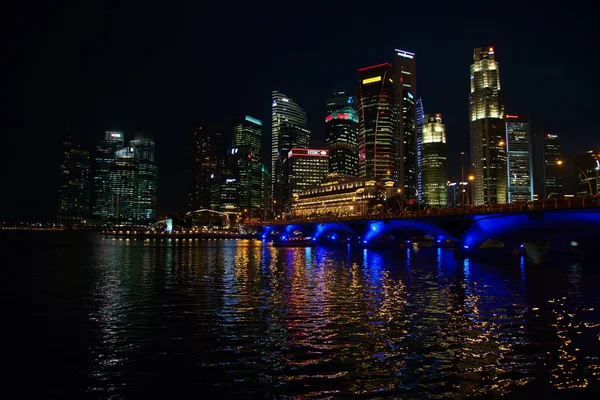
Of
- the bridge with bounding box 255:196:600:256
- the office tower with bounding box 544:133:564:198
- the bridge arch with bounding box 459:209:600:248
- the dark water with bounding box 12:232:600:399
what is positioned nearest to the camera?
the dark water with bounding box 12:232:600:399

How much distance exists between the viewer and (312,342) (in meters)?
17.5

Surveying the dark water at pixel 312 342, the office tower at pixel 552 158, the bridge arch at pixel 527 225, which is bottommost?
the dark water at pixel 312 342

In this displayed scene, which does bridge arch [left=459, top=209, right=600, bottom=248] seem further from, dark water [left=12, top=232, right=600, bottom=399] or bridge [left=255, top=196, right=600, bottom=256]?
dark water [left=12, top=232, right=600, bottom=399]

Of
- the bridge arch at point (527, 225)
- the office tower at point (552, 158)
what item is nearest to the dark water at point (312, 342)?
the bridge arch at point (527, 225)

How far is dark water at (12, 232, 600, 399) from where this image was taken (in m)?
12.7

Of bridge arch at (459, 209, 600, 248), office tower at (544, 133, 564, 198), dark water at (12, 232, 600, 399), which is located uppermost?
office tower at (544, 133, 564, 198)

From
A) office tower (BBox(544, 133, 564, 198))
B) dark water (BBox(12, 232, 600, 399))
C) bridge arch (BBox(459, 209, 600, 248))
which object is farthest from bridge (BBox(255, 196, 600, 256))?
office tower (BBox(544, 133, 564, 198))

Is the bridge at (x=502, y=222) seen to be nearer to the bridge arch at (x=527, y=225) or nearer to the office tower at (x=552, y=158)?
the bridge arch at (x=527, y=225)

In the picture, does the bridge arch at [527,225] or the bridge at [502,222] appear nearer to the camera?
the bridge at [502,222]

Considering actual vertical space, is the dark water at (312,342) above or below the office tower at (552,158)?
below

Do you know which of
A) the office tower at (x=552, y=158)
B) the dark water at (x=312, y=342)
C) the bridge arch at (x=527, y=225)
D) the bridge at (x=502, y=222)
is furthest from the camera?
the office tower at (x=552, y=158)

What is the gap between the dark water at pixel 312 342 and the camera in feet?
41.8

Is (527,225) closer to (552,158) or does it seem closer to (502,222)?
(502,222)

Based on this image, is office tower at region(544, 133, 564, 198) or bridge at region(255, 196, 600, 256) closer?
bridge at region(255, 196, 600, 256)
